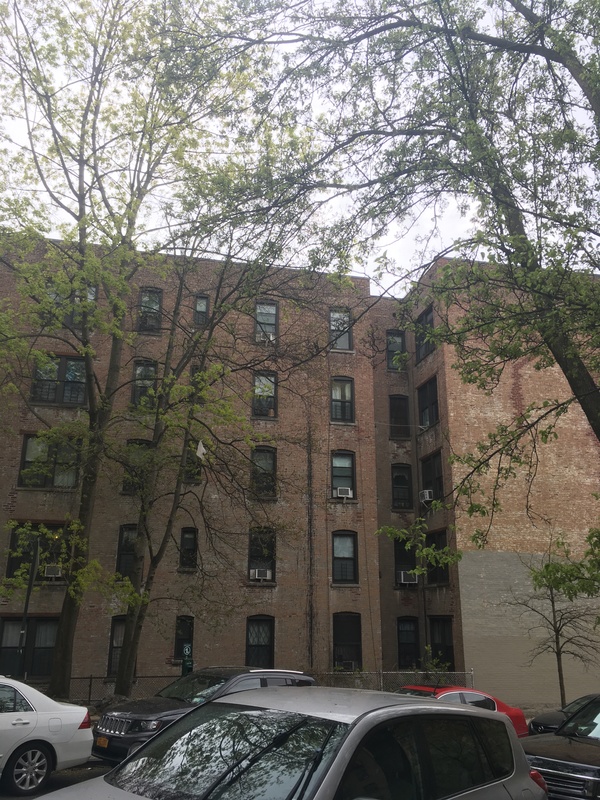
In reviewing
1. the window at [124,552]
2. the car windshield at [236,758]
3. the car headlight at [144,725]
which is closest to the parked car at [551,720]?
the car headlight at [144,725]

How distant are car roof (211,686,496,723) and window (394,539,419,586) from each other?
78.1 ft

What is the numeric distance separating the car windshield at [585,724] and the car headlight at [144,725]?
17.9ft

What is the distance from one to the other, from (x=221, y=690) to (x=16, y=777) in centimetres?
311

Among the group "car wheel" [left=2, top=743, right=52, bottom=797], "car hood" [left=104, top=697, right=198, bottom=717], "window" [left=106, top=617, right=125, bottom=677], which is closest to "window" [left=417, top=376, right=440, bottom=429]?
"window" [left=106, top=617, right=125, bottom=677]

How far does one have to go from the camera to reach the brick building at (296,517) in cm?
2327

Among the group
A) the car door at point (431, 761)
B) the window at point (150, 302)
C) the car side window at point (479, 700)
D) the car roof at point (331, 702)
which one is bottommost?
the car side window at point (479, 700)

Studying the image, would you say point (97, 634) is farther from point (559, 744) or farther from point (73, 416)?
point (559, 744)

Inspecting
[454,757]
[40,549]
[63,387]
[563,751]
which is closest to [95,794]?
[454,757]

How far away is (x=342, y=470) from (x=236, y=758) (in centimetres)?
2390

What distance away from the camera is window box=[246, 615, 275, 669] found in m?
24.6

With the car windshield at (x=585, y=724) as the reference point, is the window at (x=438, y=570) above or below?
above

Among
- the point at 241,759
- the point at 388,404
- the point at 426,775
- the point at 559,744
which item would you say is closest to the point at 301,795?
the point at 241,759

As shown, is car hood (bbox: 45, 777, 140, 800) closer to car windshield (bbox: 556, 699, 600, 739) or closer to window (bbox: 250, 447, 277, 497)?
car windshield (bbox: 556, 699, 600, 739)

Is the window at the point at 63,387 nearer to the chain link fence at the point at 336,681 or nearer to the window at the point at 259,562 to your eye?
the window at the point at 259,562
